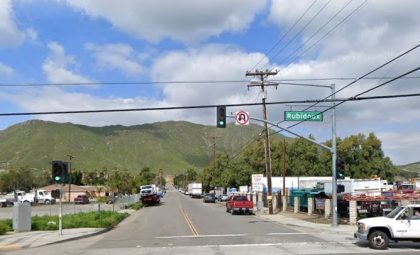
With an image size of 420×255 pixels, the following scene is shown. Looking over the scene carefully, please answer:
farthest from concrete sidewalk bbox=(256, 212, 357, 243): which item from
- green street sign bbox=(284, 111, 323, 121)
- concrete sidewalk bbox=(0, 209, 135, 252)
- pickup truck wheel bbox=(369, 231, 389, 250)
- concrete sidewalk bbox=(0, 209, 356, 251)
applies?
concrete sidewalk bbox=(0, 209, 135, 252)

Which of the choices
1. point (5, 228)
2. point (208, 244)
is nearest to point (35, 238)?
point (5, 228)

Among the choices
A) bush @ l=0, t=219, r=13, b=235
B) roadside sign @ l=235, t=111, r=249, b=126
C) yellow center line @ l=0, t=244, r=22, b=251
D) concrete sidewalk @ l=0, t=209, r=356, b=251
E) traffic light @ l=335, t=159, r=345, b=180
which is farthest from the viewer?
traffic light @ l=335, t=159, r=345, b=180

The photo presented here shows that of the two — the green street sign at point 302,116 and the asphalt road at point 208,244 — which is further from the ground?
the green street sign at point 302,116

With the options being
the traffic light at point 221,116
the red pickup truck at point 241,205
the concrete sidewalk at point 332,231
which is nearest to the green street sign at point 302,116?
the traffic light at point 221,116

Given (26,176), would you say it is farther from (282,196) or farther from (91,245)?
(91,245)

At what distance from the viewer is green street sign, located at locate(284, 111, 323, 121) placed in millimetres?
31609

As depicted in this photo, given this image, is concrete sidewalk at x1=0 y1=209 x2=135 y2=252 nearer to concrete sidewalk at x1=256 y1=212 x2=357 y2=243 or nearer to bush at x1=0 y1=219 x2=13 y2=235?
bush at x1=0 y1=219 x2=13 y2=235

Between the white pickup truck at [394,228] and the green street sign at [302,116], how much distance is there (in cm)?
1126

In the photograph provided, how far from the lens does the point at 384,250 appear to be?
2044cm

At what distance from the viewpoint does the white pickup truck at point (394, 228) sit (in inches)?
812

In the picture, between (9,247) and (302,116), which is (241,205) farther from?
(9,247)

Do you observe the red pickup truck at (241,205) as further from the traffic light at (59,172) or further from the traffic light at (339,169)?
the traffic light at (59,172)

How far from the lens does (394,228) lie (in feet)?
68.2

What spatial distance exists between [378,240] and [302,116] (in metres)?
12.4
